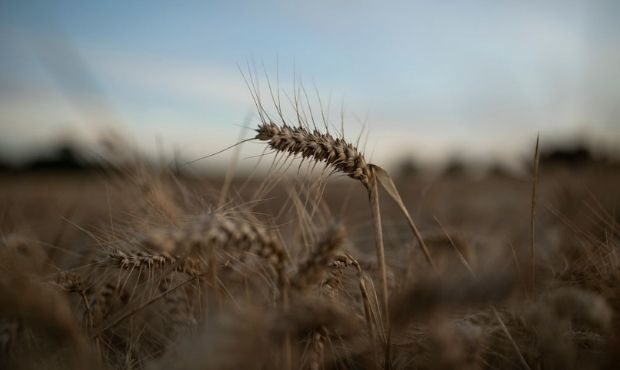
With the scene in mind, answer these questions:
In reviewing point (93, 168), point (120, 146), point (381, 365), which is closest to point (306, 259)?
point (381, 365)

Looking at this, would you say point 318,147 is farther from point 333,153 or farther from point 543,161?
point 543,161

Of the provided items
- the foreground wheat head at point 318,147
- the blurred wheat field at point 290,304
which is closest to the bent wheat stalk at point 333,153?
the foreground wheat head at point 318,147

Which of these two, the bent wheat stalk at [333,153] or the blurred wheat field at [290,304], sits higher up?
the bent wheat stalk at [333,153]

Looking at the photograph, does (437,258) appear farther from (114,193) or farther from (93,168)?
(93,168)

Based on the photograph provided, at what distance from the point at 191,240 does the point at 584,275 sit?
1309 millimetres

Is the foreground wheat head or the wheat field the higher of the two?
the foreground wheat head

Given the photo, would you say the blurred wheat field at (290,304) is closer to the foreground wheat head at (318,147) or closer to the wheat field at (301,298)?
the wheat field at (301,298)

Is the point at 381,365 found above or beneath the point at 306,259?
beneath

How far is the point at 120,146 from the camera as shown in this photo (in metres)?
2.62

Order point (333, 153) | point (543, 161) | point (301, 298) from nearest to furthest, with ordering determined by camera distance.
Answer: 1. point (301, 298)
2. point (333, 153)
3. point (543, 161)

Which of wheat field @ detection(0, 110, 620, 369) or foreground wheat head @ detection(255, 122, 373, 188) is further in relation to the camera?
foreground wheat head @ detection(255, 122, 373, 188)

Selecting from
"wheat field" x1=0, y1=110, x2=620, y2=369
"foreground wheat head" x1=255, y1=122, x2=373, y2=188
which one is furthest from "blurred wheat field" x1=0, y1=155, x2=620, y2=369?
"foreground wheat head" x1=255, y1=122, x2=373, y2=188

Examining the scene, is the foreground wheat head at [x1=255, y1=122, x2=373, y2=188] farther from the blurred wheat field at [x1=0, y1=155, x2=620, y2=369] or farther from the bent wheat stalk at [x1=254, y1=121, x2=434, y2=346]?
the blurred wheat field at [x1=0, y1=155, x2=620, y2=369]

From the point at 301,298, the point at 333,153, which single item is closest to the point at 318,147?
the point at 333,153
